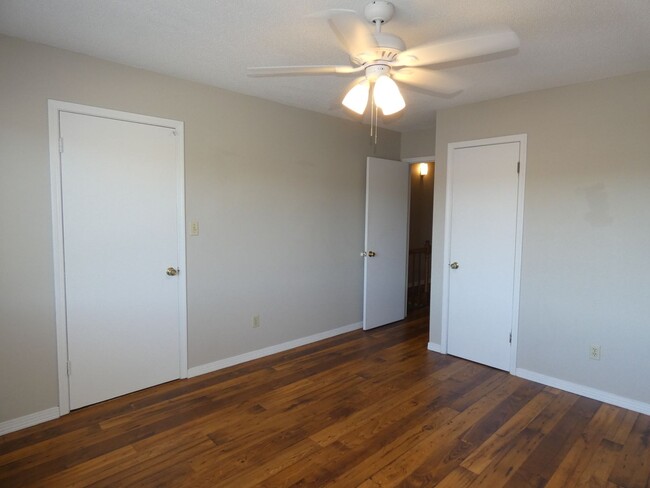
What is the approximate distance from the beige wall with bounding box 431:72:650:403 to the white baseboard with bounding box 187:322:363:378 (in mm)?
1863

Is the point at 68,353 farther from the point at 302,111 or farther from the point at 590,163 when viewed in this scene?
the point at 590,163

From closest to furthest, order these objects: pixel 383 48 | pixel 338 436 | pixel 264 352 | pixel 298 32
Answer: pixel 383 48 → pixel 298 32 → pixel 338 436 → pixel 264 352

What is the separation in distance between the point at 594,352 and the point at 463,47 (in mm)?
2601

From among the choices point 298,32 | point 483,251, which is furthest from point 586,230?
point 298,32

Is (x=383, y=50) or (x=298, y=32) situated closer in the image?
(x=383, y=50)

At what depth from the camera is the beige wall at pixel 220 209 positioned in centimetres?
245

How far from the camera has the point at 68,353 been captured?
8.84 ft

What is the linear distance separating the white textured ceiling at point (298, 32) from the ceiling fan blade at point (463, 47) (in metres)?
0.25

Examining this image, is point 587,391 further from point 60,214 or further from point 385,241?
point 60,214

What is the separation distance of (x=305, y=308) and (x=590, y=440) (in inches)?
101

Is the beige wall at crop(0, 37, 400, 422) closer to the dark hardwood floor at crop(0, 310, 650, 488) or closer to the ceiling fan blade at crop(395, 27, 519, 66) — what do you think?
the dark hardwood floor at crop(0, 310, 650, 488)

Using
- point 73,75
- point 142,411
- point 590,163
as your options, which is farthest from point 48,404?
point 590,163

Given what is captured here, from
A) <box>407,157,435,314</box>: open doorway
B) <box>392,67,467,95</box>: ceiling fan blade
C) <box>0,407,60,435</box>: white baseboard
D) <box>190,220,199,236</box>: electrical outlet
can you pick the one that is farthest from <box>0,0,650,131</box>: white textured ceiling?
<box>407,157,435,314</box>: open doorway

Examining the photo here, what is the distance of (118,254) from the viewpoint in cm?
286
